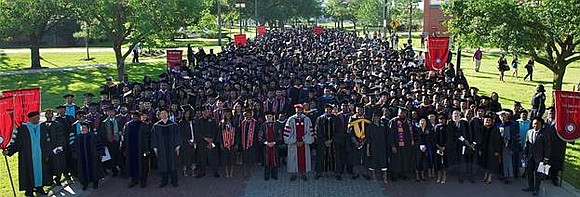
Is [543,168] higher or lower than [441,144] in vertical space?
lower

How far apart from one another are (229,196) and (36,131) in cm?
374

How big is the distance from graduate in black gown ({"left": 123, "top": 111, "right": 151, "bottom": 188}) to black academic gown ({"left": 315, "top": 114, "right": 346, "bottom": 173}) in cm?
337

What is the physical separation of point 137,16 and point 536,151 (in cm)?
1621

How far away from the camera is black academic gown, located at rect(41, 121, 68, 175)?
38.2 feet

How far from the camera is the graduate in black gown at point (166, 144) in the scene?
11.9 m

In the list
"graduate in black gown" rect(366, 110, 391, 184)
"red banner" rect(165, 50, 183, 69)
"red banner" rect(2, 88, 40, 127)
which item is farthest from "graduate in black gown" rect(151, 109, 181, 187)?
"red banner" rect(165, 50, 183, 69)

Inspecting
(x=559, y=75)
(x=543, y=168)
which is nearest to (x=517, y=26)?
(x=559, y=75)

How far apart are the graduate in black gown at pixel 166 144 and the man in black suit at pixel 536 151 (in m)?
6.60

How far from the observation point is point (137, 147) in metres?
12.1

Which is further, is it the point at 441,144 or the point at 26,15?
the point at 26,15

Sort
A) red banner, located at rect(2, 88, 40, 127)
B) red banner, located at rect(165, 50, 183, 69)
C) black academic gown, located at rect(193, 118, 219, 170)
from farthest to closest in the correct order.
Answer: red banner, located at rect(165, 50, 183, 69)
black academic gown, located at rect(193, 118, 219, 170)
red banner, located at rect(2, 88, 40, 127)

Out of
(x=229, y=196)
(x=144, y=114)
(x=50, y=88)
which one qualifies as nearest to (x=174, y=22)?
(x=50, y=88)

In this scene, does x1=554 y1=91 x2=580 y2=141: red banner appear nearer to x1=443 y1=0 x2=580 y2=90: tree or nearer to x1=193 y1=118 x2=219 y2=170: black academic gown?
x1=443 y1=0 x2=580 y2=90: tree

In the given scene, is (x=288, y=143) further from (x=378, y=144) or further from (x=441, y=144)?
(x=441, y=144)
